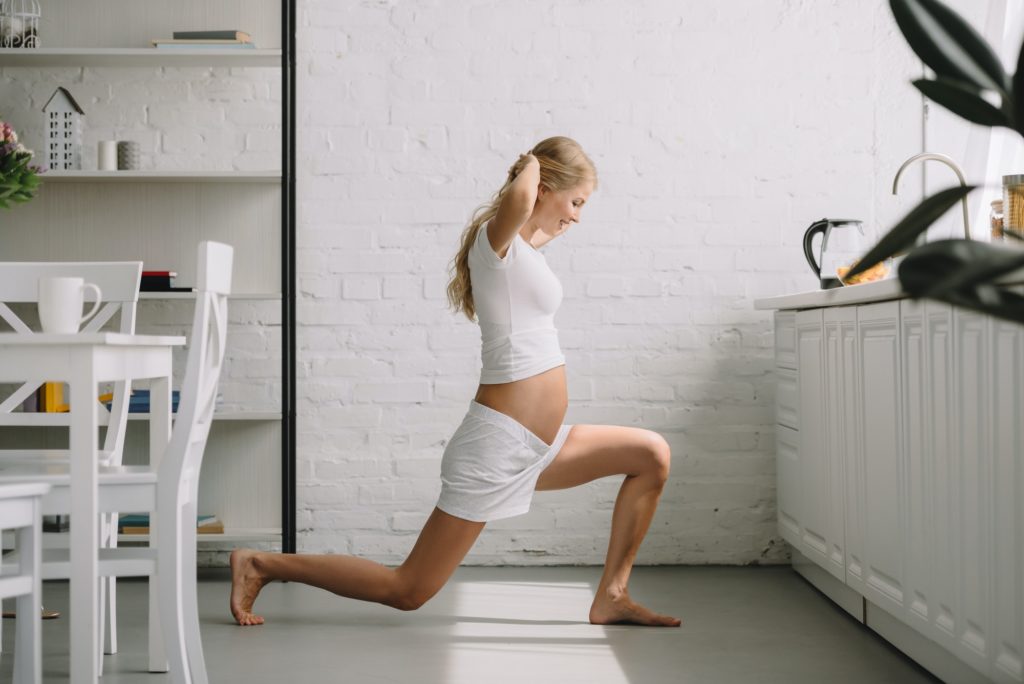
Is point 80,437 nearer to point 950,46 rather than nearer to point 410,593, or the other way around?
point 410,593

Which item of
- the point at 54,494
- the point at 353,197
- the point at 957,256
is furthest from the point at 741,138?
the point at 957,256

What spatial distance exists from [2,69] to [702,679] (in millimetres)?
3161

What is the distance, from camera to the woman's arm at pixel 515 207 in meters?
2.45

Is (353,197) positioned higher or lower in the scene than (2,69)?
lower

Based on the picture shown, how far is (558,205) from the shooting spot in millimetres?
2686

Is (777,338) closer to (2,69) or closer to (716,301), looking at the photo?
(716,301)

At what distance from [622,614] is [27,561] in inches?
64.2

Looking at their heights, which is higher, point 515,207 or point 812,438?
point 515,207

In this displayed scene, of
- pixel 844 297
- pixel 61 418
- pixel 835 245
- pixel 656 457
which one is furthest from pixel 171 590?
pixel 835 245

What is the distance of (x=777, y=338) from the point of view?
3.49 meters

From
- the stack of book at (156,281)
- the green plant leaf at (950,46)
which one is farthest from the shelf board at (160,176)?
the green plant leaf at (950,46)

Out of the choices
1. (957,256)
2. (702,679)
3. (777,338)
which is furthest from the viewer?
(777,338)

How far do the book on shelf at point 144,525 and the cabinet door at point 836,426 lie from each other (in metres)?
2.01

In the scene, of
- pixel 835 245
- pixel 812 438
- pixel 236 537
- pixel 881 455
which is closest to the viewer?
pixel 881 455
